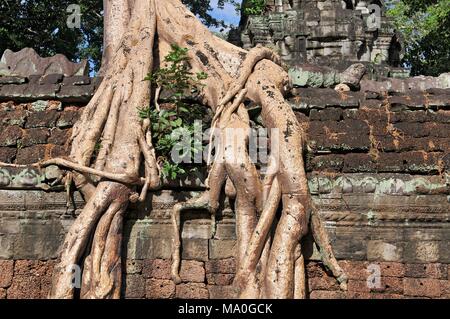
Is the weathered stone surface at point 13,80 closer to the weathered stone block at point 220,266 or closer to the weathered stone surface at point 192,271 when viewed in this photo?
the weathered stone surface at point 192,271

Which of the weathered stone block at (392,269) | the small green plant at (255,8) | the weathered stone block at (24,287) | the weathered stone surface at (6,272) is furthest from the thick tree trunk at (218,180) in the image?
the small green plant at (255,8)

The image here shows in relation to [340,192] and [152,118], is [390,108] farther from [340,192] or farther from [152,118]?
[152,118]

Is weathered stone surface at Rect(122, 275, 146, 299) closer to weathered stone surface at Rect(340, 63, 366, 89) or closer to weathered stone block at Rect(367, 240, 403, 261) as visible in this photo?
weathered stone block at Rect(367, 240, 403, 261)

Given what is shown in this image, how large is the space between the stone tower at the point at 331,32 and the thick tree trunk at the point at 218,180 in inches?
180

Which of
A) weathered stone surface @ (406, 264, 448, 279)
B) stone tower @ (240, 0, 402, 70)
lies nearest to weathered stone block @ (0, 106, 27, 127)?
weathered stone surface @ (406, 264, 448, 279)

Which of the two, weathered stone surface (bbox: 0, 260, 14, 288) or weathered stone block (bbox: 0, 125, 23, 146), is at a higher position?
weathered stone block (bbox: 0, 125, 23, 146)

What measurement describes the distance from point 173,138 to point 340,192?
4.07 ft

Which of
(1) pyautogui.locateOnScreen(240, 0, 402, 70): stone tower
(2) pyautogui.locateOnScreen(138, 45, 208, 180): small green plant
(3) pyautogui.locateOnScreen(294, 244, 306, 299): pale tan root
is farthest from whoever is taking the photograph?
(1) pyautogui.locateOnScreen(240, 0, 402, 70): stone tower

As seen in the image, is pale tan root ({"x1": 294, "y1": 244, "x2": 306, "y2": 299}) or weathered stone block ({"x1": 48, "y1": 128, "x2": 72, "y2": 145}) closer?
pale tan root ({"x1": 294, "y1": 244, "x2": 306, "y2": 299})

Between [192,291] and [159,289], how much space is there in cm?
24

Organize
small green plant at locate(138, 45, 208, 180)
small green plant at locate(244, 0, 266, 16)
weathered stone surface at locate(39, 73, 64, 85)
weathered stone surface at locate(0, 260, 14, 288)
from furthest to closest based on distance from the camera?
small green plant at locate(244, 0, 266, 16)
weathered stone surface at locate(39, 73, 64, 85)
weathered stone surface at locate(0, 260, 14, 288)
small green plant at locate(138, 45, 208, 180)

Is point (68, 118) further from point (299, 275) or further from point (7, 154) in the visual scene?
point (299, 275)

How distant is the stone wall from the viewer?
13.0 feet
